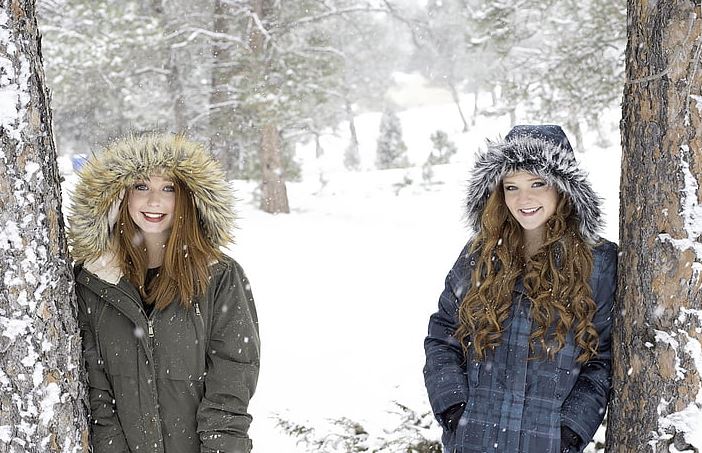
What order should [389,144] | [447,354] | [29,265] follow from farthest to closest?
[389,144] < [447,354] < [29,265]

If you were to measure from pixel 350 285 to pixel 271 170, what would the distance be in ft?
17.2

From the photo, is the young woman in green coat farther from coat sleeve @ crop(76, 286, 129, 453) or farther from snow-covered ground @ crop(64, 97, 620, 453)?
snow-covered ground @ crop(64, 97, 620, 453)

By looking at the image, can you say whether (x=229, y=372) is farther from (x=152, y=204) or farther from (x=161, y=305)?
(x=152, y=204)

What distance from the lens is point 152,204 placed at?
Answer: 2656mm

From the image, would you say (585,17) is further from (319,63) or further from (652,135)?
(652,135)

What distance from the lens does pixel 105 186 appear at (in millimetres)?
2629

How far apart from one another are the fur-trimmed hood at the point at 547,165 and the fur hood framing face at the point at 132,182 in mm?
1132

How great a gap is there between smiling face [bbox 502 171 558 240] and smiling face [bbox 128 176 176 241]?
1.39m

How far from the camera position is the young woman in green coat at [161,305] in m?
2.52

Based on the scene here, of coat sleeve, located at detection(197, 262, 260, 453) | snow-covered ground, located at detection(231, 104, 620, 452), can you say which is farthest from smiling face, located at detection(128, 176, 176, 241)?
snow-covered ground, located at detection(231, 104, 620, 452)

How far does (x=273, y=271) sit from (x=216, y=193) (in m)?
8.08

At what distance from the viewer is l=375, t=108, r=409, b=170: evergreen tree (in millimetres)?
28109

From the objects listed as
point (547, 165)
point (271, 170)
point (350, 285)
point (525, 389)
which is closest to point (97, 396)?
point (525, 389)

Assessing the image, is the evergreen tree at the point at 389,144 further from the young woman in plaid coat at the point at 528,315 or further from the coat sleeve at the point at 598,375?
the coat sleeve at the point at 598,375
